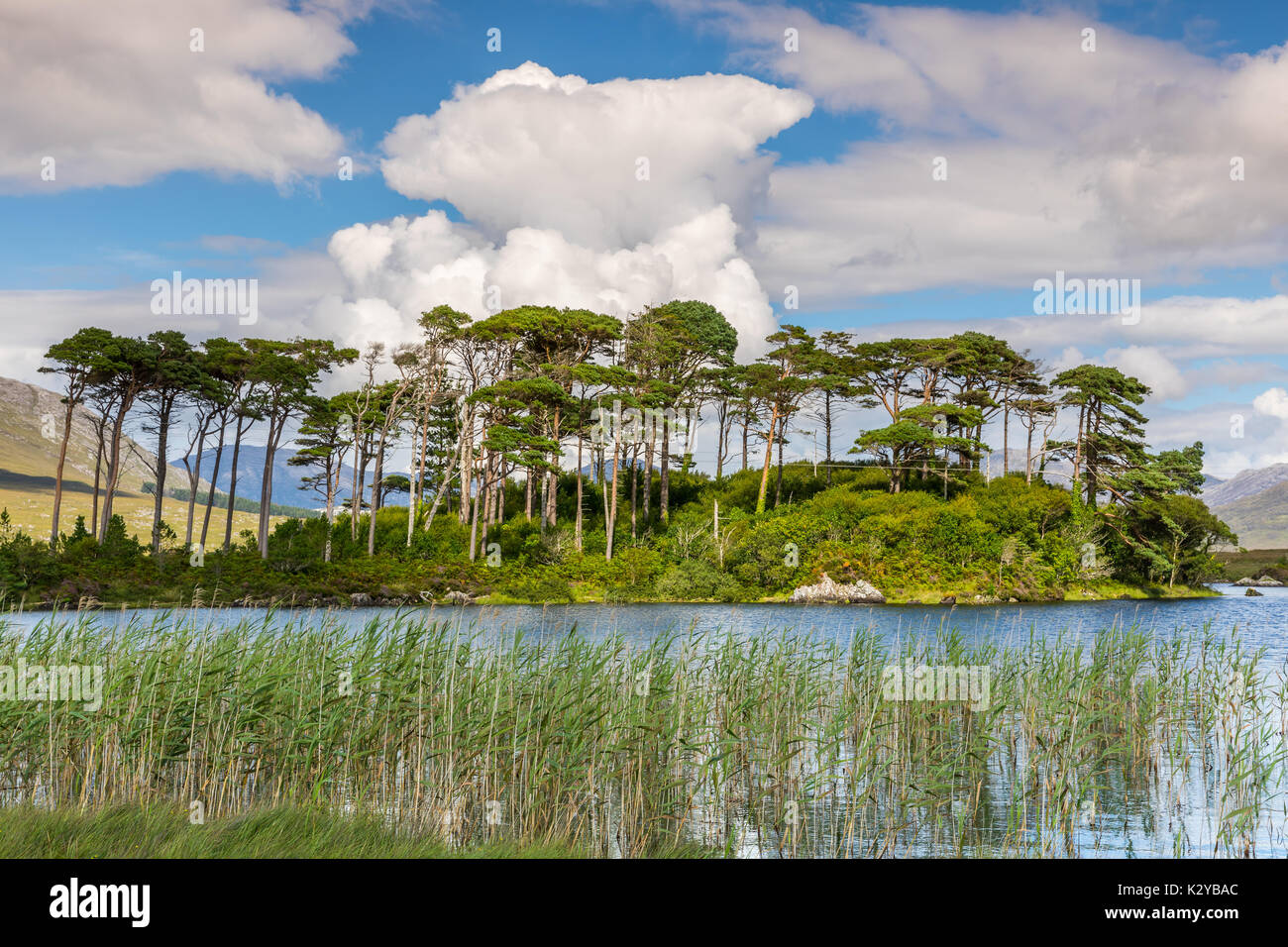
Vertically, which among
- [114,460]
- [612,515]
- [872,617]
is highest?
[114,460]

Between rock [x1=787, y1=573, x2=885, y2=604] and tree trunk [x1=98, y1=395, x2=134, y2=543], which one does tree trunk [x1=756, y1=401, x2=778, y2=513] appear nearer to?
rock [x1=787, y1=573, x2=885, y2=604]

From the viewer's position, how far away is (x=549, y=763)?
9336mm

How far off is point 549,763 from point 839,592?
1454 inches

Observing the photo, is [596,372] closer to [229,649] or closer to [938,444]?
[938,444]

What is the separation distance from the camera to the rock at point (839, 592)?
44.2 metres

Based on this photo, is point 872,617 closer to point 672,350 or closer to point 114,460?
point 672,350

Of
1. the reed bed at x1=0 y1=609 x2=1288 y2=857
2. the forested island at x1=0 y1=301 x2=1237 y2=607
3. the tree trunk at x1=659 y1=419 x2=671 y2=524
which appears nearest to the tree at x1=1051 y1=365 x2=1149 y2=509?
the forested island at x1=0 y1=301 x2=1237 y2=607

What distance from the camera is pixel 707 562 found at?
4559 cm

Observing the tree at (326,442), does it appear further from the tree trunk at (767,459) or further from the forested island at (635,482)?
the tree trunk at (767,459)

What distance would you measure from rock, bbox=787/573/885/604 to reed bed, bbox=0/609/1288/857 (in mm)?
32255

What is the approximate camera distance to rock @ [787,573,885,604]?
1741 inches

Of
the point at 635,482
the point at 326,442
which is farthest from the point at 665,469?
the point at 326,442

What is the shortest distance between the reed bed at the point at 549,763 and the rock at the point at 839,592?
3226 centimetres
